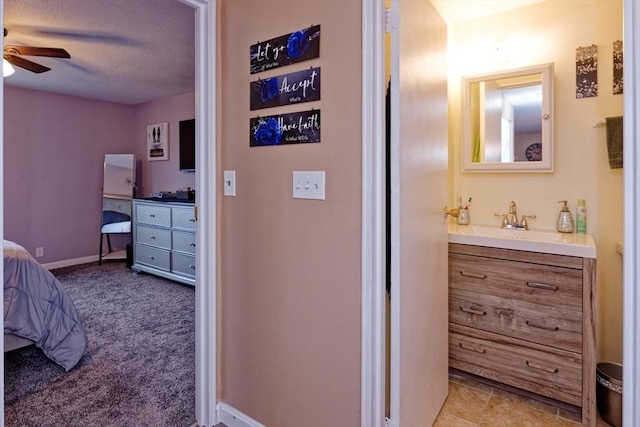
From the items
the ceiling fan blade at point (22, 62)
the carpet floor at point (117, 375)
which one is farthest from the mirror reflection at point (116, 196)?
the ceiling fan blade at point (22, 62)

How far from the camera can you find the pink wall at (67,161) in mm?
4293

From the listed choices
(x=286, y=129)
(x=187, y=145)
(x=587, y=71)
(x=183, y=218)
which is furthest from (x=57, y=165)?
(x=587, y=71)

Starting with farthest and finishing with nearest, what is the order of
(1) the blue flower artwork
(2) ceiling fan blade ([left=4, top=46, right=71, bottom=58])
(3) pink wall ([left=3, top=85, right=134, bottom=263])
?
(3) pink wall ([left=3, top=85, right=134, bottom=263]), (2) ceiling fan blade ([left=4, top=46, right=71, bottom=58]), (1) the blue flower artwork

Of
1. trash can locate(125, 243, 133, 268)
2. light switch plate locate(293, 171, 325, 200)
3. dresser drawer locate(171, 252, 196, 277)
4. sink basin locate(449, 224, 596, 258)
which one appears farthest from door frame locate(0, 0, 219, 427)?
trash can locate(125, 243, 133, 268)

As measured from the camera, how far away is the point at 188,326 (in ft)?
9.45

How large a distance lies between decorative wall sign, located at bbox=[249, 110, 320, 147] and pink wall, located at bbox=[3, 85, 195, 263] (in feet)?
11.5

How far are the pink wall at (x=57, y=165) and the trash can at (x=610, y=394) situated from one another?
557cm

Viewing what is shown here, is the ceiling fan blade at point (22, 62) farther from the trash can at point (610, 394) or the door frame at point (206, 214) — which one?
the trash can at point (610, 394)

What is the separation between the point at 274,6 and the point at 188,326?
94.1 inches

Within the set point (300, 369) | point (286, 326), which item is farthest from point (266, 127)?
point (300, 369)

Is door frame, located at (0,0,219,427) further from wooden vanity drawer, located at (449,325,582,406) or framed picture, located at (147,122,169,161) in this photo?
framed picture, located at (147,122,169,161)

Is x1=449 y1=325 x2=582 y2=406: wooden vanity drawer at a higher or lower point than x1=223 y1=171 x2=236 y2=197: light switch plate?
lower

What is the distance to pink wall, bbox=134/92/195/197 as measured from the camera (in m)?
4.75

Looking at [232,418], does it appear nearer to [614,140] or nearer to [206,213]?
[206,213]
